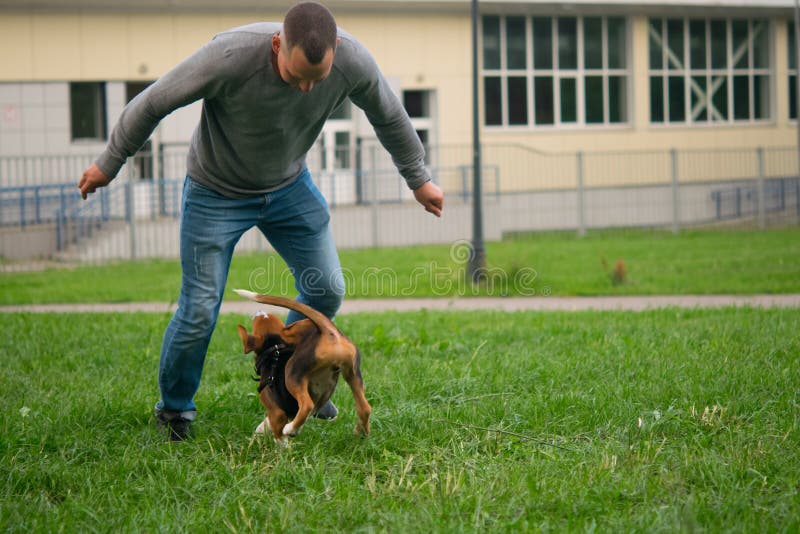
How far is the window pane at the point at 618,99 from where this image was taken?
33.0 meters

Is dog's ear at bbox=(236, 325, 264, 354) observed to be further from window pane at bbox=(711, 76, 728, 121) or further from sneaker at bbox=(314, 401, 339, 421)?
window pane at bbox=(711, 76, 728, 121)

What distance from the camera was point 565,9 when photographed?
3120cm

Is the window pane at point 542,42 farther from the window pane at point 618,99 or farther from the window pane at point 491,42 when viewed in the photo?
the window pane at point 618,99

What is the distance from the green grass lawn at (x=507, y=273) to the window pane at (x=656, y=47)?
1395 centimetres

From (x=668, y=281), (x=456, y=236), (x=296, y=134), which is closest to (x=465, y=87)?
(x=456, y=236)

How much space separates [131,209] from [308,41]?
16525 mm

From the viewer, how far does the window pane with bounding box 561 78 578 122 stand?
A: 3238 cm

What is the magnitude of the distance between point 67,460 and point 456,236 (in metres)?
19.7

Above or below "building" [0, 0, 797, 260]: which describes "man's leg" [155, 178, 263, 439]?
below

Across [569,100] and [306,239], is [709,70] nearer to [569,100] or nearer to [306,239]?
[569,100]

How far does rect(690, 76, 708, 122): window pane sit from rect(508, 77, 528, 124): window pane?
5.84 m

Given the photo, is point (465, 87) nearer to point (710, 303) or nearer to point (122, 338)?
point (710, 303)

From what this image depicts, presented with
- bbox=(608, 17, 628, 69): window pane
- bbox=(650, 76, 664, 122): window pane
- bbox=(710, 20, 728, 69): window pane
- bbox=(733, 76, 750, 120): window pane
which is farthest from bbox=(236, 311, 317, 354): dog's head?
bbox=(733, 76, 750, 120): window pane

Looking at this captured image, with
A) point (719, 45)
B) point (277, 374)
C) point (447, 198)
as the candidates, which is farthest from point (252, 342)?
point (719, 45)
